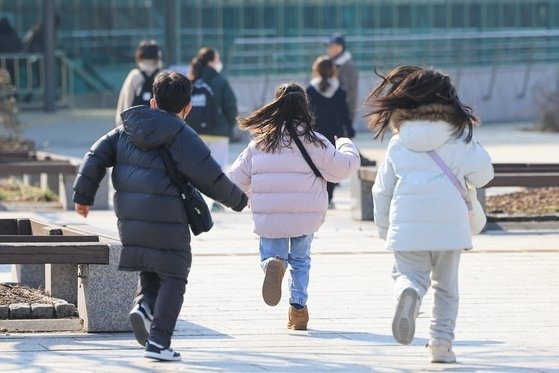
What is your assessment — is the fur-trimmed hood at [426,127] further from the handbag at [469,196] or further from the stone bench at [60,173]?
the stone bench at [60,173]

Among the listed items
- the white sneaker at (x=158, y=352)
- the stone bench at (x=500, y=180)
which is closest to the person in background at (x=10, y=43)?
the stone bench at (x=500, y=180)

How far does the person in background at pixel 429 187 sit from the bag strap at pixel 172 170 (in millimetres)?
948

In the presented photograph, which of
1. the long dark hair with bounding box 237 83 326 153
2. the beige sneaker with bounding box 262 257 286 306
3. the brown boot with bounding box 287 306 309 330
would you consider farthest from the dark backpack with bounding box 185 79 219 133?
the beige sneaker with bounding box 262 257 286 306

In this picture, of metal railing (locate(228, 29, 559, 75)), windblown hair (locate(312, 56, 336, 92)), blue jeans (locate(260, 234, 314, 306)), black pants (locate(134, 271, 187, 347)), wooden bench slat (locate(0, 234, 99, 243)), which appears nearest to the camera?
black pants (locate(134, 271, 187, 347))

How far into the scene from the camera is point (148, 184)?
761 centimetres

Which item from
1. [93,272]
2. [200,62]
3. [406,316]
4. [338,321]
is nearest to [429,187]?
[406,316]

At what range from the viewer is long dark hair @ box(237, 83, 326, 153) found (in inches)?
347

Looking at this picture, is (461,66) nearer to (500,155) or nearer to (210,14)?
(210,14)

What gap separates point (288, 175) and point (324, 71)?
6536mm

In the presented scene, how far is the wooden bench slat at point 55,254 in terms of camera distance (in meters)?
8.55

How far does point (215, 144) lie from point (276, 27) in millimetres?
20853

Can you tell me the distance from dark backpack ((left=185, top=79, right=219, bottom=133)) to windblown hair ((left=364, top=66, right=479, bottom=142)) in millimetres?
7653

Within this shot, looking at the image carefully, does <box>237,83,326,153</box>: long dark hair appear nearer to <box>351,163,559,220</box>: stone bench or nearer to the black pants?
the black pants

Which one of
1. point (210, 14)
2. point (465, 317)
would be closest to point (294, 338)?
point (465, 317)
